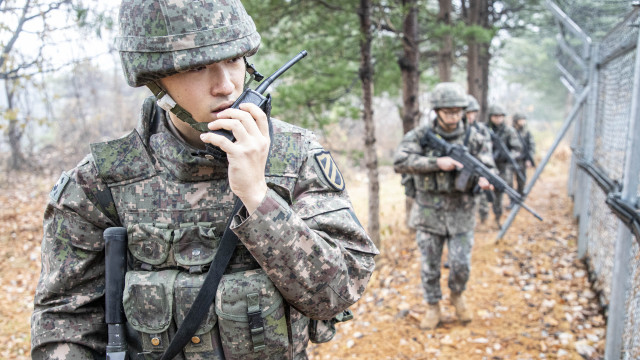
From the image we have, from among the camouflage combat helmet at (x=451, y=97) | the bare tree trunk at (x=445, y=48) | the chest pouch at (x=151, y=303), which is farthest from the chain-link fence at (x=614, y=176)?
the chest pouch at (x=151, y=303)

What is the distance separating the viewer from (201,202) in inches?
61.6

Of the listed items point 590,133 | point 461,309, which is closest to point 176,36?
point 461,309

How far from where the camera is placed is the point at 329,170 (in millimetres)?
1571

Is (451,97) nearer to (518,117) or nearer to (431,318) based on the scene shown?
(431,318)

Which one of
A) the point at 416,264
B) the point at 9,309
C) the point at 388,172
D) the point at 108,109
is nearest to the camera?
the point at 9,309

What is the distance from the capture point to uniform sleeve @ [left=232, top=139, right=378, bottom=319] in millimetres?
1289

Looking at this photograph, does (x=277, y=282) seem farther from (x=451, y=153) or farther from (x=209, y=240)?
(x=451, y=153)

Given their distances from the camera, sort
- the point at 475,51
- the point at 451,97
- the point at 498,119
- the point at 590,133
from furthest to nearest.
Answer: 1. the point at 475,51
2. the point at 498,119
3. the point at 590,133
4. the point at 451,97

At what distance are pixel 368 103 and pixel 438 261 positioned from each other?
236cm

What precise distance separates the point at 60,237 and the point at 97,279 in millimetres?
202

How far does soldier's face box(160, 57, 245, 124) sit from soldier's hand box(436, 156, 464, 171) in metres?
3.27

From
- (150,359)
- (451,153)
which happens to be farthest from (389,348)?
(150,359)

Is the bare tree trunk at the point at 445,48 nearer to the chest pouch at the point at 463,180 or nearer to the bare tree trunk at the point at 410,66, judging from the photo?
the bare tree trunk at the point at 410,66

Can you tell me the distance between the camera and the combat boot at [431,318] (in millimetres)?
4645
